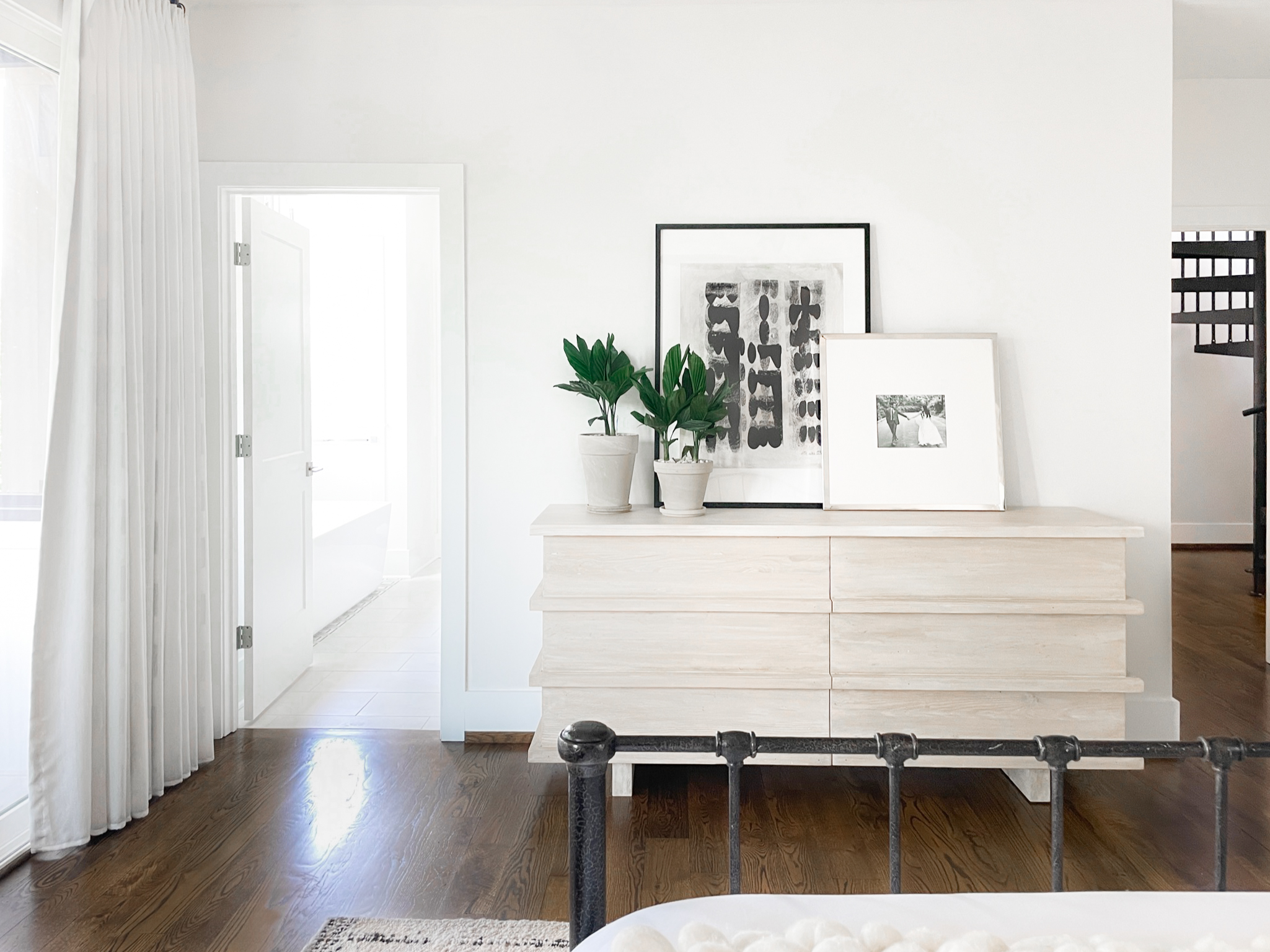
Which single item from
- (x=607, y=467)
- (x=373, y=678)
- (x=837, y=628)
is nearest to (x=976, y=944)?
(x=837, y=628)

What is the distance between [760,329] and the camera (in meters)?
3.04

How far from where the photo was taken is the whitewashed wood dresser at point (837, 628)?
252 cm

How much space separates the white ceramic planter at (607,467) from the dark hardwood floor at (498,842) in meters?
0.89

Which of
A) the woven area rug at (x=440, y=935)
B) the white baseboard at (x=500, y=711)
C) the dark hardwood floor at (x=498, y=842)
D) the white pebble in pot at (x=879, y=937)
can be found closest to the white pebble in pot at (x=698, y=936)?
the white pebble in pot at (x=879, y=937)

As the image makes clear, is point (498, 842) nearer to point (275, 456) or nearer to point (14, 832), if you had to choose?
point (14, 832)

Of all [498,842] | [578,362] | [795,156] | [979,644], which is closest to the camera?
[498,842]

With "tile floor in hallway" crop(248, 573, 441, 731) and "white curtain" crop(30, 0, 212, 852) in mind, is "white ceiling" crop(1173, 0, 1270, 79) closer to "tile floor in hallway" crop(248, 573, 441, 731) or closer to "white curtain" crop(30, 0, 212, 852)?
"white curtain" crop(30, 0, 212, 852)

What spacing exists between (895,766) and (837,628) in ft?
4.65

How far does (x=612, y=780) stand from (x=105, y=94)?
2436 mm

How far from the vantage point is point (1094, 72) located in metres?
2.97

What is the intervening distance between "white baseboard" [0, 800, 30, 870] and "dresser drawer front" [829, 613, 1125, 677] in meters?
2.19

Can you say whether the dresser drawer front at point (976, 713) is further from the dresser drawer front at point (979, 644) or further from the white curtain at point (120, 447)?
the white curtain at point (120, 447)

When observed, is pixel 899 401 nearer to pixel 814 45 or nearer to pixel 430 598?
pixel 814 45

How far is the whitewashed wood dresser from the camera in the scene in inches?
99.3
